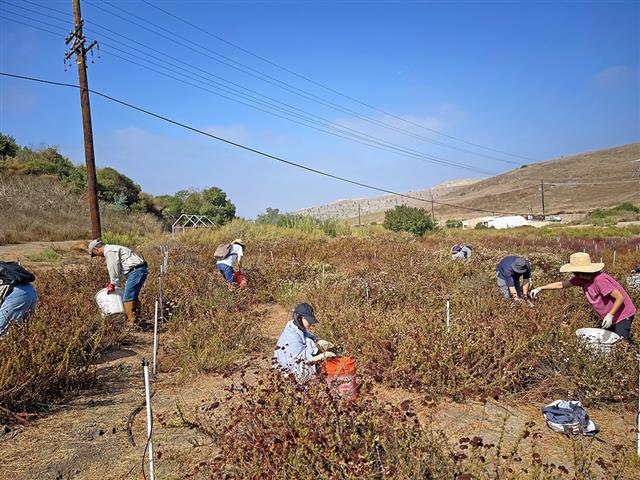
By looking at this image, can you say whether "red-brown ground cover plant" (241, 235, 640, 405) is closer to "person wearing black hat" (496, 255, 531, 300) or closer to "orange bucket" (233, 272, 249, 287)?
"person wearing black hat" (496, 255, 531, 300)

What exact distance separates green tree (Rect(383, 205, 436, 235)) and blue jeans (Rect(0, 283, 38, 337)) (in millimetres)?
20646

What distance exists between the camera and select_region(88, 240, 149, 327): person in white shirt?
6.39 meters

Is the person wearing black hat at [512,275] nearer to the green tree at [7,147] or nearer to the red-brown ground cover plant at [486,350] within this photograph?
the red-brown ground cover plant at [486,350]

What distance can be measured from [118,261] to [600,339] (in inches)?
236

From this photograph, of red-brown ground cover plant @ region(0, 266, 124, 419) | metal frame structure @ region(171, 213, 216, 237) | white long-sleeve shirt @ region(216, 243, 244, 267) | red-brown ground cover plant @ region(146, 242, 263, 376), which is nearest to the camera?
red-brown ground cover plant @ region(0, 266, 124, 419)

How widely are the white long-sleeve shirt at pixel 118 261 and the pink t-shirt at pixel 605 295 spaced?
5.80 metres

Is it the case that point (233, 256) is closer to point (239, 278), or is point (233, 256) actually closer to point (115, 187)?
point (239, 278)

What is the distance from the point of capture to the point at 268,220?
71.3ft

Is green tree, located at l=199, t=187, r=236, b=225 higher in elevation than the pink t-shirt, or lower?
higher

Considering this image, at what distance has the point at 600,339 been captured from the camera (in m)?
4.52

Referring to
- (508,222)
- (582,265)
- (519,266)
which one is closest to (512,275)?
(519,266)

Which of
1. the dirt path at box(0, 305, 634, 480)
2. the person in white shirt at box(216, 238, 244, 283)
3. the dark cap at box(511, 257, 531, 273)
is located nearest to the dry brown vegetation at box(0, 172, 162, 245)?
the person in white shirt at box(216, 238, 244, 283)

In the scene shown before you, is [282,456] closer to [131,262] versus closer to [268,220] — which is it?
[131,262]

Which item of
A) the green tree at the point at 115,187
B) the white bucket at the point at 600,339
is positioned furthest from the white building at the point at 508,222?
the white bucket at the point at 600,339
